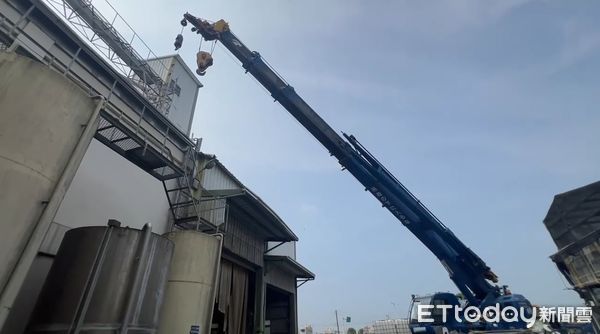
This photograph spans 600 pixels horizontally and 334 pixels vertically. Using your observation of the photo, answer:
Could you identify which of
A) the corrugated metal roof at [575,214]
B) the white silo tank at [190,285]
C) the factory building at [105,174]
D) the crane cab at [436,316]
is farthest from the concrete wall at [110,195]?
the corrugated metal roof at [575,214]

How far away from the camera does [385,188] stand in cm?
1441

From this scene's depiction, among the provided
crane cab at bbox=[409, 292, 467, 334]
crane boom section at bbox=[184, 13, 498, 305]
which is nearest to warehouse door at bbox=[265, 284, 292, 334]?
crane cab at bbox=[409, 292, 467, 334]

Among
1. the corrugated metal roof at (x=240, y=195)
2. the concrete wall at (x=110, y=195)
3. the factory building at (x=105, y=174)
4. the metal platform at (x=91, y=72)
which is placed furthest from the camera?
the corrugated metal roof at (x=240, y=195)

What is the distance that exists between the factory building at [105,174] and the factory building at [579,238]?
12273 millimetres

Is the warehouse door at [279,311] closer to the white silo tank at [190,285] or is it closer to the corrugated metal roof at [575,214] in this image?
the white silo tank at [190,285]

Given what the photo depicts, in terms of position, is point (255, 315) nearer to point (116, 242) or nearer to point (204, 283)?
point (204, 283)

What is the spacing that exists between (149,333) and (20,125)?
4270 mm

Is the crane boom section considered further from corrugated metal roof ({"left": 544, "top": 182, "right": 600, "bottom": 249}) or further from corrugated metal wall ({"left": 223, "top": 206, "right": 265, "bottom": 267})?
corrugated metal wall ({"left": 223, "top": 206, "right": 265, "bottom": 267})

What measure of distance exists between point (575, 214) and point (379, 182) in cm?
817

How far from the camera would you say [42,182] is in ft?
15.2

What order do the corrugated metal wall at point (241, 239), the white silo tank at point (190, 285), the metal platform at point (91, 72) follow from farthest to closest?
the corrugated metal wall at point (241, 239), the white silo tank at point (190, 285), the metal platform at point (91, 72)

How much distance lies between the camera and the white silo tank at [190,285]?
815cm

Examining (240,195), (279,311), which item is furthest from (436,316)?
(240,195)

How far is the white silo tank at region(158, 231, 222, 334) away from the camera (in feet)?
26.7
